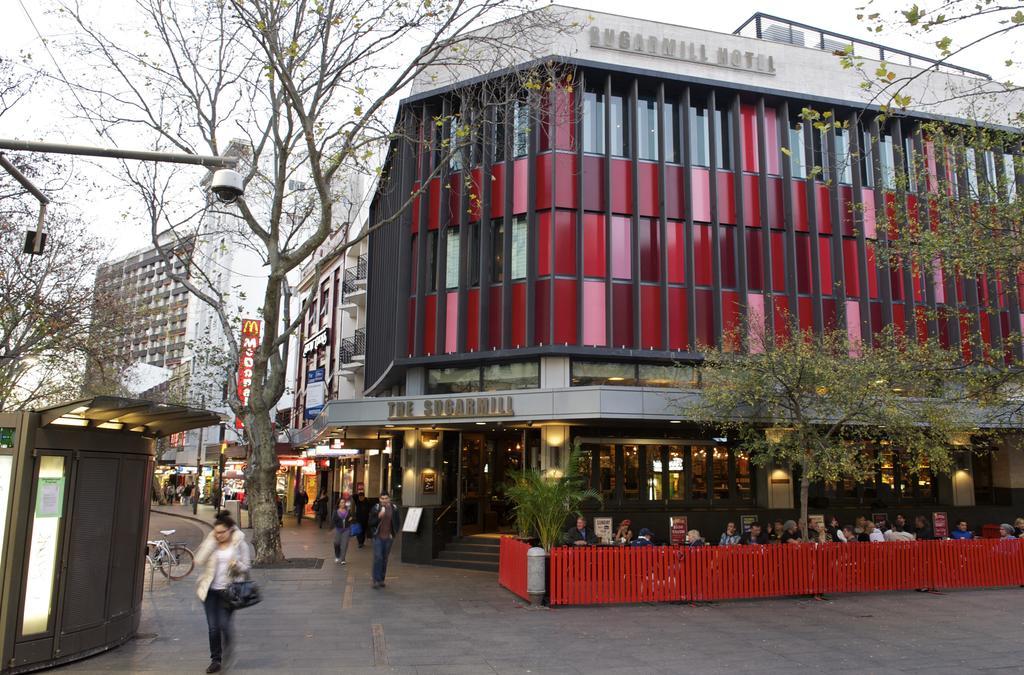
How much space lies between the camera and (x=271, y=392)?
61.4ft

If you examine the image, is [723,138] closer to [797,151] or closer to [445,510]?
[797,151]

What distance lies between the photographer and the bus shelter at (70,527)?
8.15 meters

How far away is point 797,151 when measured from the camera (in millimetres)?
21906

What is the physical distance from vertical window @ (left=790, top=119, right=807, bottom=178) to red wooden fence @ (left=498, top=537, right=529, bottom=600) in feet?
43.6

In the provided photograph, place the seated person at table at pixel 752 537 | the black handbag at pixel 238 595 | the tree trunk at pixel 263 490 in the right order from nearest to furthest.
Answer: the black handbag at pixel 238 595
the seated person at table at pixel 752 537
the tree trunk at pixel 263 490

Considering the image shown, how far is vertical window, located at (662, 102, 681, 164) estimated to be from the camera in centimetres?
2077

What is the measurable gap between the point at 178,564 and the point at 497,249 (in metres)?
10.6

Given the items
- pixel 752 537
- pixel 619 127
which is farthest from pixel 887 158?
pixel 752 537

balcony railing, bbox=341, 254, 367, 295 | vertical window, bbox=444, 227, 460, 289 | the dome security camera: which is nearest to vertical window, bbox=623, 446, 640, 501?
vertical window, bbox=444, 227, 460, 289

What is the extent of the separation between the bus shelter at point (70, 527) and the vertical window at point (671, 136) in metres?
14.8

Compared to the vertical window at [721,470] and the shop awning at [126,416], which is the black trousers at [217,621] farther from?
the vertical window at [721,470]

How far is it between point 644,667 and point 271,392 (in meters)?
12.3

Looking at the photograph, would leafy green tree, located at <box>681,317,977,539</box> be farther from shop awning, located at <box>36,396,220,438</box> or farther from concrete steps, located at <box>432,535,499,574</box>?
shop awning, located at <box>36,396,220,438</box>

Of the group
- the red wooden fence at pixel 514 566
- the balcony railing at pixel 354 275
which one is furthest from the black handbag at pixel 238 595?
the balcony railing at pixel 354 275
